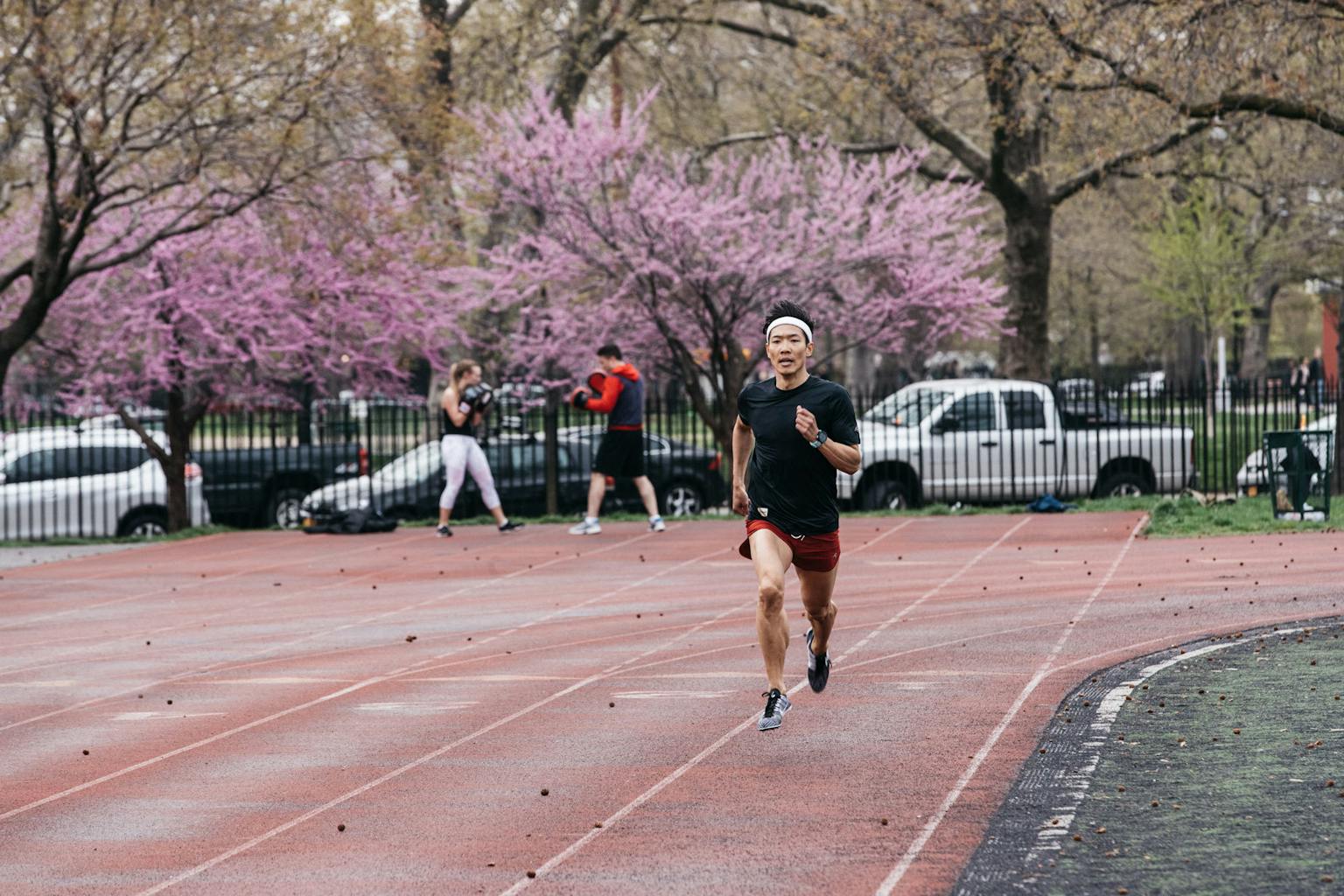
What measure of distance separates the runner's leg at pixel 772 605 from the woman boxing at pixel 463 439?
10.8 meters

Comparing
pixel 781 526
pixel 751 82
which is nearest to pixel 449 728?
pixel 781 526

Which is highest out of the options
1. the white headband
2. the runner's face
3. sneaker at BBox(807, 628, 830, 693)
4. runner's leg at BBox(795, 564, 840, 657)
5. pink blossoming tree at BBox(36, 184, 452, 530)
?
pink blossoming tree at BBox(36, 184, 452, 530)

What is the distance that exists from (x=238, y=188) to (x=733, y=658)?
12033 mm

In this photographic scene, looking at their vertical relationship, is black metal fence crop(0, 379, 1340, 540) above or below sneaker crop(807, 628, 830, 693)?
above

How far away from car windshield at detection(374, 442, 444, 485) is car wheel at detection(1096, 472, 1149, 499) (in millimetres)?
7833

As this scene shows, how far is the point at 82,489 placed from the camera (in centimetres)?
2250

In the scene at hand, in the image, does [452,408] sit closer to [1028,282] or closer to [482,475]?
[482,475]

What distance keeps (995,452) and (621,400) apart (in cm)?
561

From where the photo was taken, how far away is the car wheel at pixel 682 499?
A: 23750 mm

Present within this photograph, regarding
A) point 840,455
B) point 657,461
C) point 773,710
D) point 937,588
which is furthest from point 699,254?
point 773,710

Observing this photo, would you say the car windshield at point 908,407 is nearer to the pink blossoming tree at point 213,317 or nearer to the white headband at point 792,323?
the pink blossoming tree at point 213,317

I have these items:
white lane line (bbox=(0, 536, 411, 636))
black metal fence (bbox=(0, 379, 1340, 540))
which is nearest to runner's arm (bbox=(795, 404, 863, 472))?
white lane line (bbox=(0, 536, 411, 636))

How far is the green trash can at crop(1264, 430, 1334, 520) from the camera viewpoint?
17.6 metres

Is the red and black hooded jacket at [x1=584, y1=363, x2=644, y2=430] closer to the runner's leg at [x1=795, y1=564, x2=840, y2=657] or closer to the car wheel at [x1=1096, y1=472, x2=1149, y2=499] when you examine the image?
the car wheel at [x1=1096, y1=472, x2=1149, y2=499]
